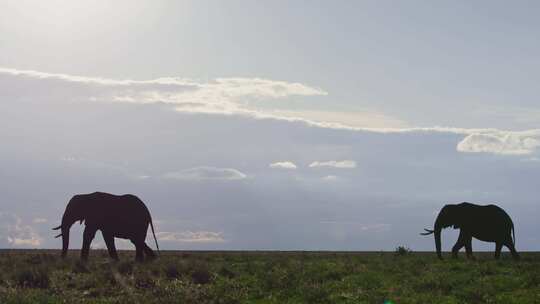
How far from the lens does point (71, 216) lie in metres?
32.1

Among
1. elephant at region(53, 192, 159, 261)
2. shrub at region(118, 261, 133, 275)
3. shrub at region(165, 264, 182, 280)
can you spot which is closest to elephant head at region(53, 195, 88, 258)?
elephant at region(53, 192, 159, 261)

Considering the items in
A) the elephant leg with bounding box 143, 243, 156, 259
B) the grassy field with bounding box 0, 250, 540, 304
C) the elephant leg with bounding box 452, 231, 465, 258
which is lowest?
the grassy field with bounding box 0, 250, 540, 304

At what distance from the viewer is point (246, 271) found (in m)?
26.5

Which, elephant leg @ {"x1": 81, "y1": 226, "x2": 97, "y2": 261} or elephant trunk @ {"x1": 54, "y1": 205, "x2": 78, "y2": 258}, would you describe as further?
elephant trunk @ {"x1": 54, "y1": 205, "x2": 78, "y2": 258}

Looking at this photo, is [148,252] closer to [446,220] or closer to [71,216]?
[71,216]

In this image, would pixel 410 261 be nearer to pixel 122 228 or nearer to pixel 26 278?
pixel 122 228

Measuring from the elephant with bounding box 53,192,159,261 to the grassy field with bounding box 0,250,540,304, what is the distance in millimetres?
3518

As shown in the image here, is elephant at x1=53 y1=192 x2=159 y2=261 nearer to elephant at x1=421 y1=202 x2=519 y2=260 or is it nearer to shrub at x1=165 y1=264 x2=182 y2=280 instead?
shrub at x1=165 y1=264 x2=182 y2=280

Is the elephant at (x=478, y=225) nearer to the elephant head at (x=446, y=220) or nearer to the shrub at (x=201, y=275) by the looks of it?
the elephant head at (x=446, y=220)

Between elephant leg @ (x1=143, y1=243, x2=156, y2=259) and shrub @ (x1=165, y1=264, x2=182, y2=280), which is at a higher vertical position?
elephant leg @ (x1=143, y1=243, x2=156, y2=259)

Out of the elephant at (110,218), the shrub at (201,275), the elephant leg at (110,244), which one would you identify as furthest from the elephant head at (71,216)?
the shrub at (201,275)

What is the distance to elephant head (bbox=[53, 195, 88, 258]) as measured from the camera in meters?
31.8

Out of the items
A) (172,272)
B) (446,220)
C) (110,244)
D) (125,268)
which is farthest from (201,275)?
(446,220)

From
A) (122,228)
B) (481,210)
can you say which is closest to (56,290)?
(122,228)
